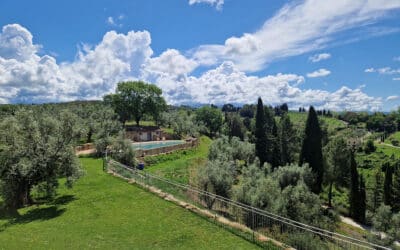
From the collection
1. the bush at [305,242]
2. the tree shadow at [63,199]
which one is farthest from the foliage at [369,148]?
the tree shadow at [63,199]

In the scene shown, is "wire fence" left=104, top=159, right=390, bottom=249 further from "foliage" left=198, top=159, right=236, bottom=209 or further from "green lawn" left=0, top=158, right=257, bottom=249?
"foliage" left=198, top=159, right=236, bottom=209

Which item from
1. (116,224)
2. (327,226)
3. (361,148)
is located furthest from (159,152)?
(361,148)

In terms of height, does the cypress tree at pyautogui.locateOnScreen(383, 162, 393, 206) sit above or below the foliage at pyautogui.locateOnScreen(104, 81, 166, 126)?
below

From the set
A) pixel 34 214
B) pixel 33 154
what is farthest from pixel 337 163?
pixel 33 154

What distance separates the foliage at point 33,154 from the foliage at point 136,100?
47328mm

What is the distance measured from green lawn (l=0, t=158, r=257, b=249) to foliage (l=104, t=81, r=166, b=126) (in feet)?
153

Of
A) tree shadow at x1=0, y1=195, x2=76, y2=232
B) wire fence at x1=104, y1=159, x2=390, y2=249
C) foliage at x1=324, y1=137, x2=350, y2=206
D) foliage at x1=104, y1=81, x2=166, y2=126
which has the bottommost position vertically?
foliage at x1=324, y1=137, x2=350, y2=206

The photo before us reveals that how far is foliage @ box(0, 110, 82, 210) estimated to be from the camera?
47.5 ft

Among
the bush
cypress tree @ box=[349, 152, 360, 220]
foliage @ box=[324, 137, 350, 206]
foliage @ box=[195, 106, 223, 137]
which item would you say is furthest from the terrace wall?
foliage @ box=[195, 106, 223, 137]

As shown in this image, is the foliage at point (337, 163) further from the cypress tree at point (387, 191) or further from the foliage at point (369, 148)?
the foliage at point (369, 148)

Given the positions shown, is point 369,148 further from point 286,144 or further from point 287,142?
point 286,144

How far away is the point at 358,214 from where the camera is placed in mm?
35469

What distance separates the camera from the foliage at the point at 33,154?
1448 centimetres

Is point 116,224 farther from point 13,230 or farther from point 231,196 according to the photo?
point 231,196
